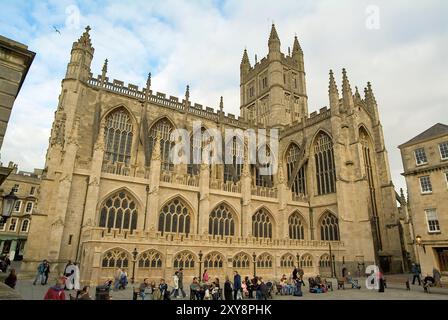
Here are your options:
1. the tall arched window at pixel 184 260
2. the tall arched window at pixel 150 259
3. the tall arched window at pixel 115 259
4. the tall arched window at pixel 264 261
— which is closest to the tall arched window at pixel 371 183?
the tall arched window at pixel 264 261

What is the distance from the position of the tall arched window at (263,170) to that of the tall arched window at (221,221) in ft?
29.7

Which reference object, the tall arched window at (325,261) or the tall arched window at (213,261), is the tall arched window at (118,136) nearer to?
the tall arched window at (213,261)

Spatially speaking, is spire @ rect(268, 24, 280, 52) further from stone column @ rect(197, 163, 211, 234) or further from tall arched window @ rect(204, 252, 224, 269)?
tall arched window @ rect(204, 252, 224, 269)

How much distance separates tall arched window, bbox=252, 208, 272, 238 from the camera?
27953 mm

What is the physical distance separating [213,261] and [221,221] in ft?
20.1

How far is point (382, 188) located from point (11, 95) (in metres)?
33.9

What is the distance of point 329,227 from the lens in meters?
30.1

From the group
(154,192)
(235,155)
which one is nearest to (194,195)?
(154,192)

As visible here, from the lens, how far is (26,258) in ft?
59.6

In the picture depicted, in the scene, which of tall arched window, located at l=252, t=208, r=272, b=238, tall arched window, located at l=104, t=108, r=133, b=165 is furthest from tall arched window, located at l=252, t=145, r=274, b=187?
tall arched window, located at l=104, t=108, r=133, b=165

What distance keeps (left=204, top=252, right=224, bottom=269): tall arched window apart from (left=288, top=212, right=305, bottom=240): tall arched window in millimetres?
12498
